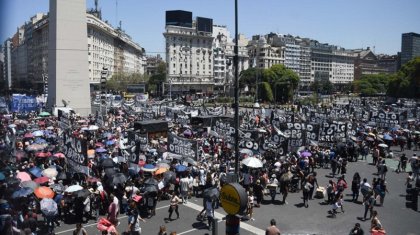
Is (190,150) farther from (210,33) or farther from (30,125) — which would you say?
(210,33)

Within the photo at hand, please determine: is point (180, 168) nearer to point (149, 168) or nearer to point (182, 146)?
point (149, 168)

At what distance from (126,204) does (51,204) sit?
290 cm

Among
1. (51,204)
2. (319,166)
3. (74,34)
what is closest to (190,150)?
(51,204)

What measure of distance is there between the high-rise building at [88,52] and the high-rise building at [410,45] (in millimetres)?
111683

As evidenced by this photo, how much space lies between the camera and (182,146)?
58.5 ft

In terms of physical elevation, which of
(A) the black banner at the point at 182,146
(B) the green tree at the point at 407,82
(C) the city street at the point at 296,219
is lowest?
(C) the city street at the point at 296,219

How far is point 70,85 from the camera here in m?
50.7

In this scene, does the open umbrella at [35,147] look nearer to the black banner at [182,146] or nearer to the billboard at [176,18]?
the black banner at [182,146]

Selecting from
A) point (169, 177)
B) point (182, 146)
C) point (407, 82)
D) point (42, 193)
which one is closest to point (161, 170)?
point (169, 177)

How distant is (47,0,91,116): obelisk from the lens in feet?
158

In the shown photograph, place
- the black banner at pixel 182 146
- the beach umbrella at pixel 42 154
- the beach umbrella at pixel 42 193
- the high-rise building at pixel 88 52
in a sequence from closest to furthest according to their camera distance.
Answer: the beach umbrella at pixel 42 193
the black banner at pixel 182 146
the beach umbrella at pixel 42 154
the high-rise building at pixel 88 52

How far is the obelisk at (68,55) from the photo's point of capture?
1893 inches

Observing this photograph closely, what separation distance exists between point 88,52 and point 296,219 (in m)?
83.8

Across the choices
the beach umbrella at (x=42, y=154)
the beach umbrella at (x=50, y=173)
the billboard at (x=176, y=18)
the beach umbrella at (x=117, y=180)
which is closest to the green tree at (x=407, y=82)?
the billboard at (x=176, y=18)
